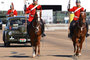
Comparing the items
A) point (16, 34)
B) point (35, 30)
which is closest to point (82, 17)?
point (35, 30)

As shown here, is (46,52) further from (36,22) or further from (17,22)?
(17,22)

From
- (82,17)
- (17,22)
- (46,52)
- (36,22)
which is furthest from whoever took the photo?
(17,22)

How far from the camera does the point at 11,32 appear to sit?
60.6 feet

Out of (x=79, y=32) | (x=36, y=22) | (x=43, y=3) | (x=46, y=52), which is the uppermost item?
(x=43, y=3)

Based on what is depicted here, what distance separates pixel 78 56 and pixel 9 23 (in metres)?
6.32

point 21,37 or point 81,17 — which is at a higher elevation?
point 81,17

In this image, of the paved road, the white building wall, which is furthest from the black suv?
the white building wall

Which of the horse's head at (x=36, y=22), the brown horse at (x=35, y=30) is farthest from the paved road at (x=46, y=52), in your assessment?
the horse's head at (x=36, y=22)

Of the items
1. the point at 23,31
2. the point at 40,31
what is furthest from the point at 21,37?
the point at 40,31

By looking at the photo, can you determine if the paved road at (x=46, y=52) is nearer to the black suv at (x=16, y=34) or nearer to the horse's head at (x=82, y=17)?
the black suv at (x=16, y=34)

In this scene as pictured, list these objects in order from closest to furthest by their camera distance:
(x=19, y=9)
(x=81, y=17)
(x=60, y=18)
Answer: (x=81, y=17) < (x=60, y=18) < (x=19, y=9)

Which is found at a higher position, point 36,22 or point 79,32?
point 36,22

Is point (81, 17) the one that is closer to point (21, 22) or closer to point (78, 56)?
point (78, 56)

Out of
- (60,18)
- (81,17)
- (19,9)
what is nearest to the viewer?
(81,17)
